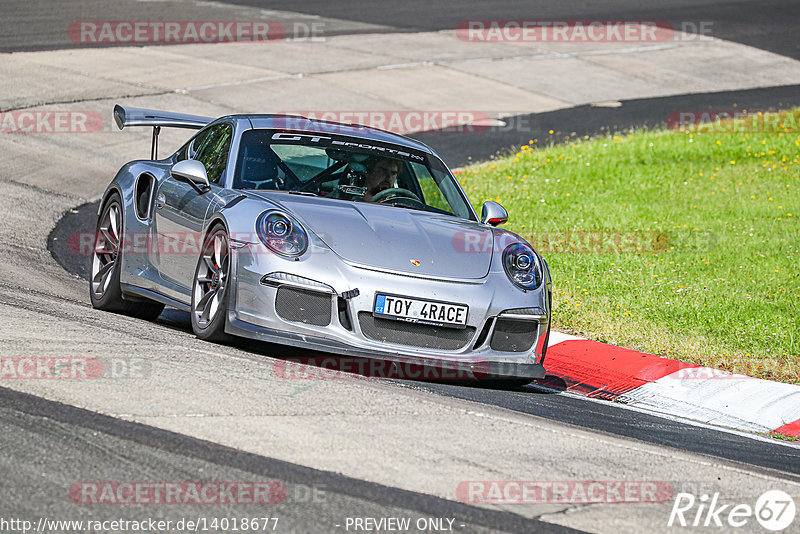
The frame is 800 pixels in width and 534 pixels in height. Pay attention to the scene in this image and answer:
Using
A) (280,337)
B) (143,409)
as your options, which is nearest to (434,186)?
(280,337)

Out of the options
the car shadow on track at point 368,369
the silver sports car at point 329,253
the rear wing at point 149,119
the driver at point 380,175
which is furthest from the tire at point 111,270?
the driver at point 380,175

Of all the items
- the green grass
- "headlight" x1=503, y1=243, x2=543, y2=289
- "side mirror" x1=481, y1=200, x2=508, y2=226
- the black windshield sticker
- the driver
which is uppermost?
the black windshield sticker

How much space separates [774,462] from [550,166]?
9934 mm

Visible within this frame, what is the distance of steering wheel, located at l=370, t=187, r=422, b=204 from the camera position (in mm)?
7227

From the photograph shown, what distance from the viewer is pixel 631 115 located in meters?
19.3

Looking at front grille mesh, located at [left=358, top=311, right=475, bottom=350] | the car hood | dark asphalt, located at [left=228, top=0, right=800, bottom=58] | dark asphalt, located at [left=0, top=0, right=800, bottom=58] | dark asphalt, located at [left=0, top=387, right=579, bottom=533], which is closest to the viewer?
dark asphalt, located at [left=0, top=387, right=579, bottom=533]

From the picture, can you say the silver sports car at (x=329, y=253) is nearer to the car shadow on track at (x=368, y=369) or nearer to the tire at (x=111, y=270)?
the tire at (x=111, y=270)

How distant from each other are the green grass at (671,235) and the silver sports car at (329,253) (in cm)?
180

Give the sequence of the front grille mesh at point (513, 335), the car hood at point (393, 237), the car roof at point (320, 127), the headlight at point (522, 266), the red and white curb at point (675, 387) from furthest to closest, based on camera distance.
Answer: the car roof at point (320, 127) → the red and white curb at point (675, 387) → the headlight at point (522, 266) → the front grille mesh at point (513, 335) → the car hood at point (393, 237)

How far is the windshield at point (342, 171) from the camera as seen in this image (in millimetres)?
7035

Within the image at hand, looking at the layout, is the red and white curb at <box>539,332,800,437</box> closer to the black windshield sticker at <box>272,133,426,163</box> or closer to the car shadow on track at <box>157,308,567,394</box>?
the car shadow on track at <box>157,308,567,394</box>

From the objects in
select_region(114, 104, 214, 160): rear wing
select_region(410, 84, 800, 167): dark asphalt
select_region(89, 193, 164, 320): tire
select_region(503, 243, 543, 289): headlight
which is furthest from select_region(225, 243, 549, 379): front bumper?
select_region(410, 84, 800, 167): dark asphalt

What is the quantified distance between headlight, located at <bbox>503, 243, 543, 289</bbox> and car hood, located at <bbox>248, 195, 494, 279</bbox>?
0.12m

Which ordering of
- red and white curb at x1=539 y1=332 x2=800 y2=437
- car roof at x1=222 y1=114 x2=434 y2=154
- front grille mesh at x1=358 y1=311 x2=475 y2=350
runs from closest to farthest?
front grille mesh at x1=358 y1=311 x2=475 y2=350 < red and white curb at x1=539 y1=332 x2=800 y2=437 < car roof at x1=222 y1=114 x2=434 y2=154
